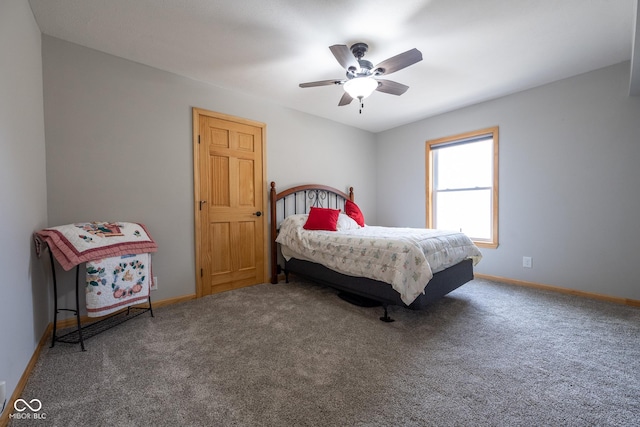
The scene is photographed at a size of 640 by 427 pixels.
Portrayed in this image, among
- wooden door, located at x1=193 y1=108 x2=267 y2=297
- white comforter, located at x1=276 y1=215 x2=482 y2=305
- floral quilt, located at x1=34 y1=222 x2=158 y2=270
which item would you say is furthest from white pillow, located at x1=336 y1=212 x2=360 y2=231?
floral quilt, located at x1=34 y1=222 x2=158 y2=270

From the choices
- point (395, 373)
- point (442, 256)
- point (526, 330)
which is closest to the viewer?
point (395, 373)

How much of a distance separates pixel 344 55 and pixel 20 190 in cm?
235

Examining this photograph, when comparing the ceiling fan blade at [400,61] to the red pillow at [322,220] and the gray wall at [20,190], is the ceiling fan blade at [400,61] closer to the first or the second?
the red pillow at [322,220]

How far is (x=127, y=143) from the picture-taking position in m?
2.44

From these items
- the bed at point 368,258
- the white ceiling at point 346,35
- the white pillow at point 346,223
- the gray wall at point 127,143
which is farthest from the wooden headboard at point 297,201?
the white ceiling at point 346,35

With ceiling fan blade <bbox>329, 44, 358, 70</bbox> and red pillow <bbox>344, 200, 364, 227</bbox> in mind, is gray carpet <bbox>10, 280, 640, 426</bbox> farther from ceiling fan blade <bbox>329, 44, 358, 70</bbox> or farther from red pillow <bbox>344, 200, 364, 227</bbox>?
ceiling fan blade <bbox>329, 44, 358, 70</bbox>

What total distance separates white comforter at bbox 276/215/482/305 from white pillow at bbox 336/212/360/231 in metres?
0.38

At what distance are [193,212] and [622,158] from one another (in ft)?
15.0

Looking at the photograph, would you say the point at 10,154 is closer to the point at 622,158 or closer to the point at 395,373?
the point at 395,373

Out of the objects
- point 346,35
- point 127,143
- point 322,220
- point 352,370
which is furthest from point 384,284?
point 127,143

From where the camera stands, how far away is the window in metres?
3.53

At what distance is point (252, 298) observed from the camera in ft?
9.34

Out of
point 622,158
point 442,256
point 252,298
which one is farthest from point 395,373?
point 622,158

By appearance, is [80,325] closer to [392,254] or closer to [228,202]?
[228,202]
